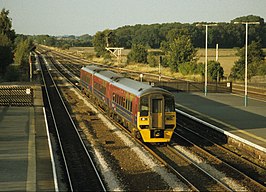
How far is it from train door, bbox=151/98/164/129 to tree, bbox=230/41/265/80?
35.2 meters

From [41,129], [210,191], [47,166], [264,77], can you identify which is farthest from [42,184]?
[264,77]

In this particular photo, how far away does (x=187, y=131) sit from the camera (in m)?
21.9

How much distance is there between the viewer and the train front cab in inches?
686

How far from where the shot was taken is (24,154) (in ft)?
52.3

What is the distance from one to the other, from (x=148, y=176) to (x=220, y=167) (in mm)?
2994

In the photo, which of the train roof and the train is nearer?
the train

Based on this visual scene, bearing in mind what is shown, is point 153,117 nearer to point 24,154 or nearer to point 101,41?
point 24,154

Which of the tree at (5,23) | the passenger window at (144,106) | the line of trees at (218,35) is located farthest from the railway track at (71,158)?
the line of trees at (218,35)

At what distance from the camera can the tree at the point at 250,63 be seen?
51.5 metres

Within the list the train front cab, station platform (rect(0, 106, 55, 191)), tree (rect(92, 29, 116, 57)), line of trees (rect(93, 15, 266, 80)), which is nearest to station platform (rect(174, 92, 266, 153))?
the train front cab

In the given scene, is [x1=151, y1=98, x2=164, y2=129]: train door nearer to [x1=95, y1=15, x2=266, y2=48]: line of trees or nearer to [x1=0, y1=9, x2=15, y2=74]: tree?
[x1=0, y1=9, x2=15, y2=74]: tree

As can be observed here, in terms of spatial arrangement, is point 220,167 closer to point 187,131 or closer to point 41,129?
point 187,131

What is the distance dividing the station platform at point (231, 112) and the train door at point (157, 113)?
4092 mm

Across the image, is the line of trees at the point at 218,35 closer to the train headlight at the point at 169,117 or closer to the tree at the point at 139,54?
the tree at the point at 139,54
